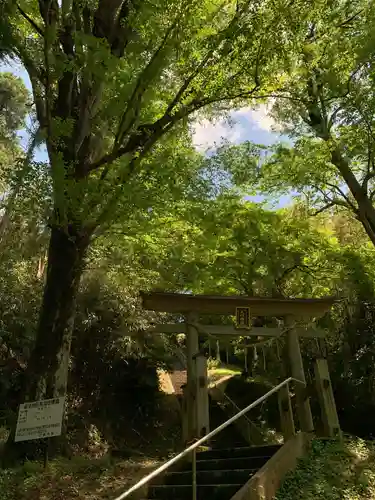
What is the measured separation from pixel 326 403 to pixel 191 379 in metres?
2.19

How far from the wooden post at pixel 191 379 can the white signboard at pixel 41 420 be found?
6.92 feet

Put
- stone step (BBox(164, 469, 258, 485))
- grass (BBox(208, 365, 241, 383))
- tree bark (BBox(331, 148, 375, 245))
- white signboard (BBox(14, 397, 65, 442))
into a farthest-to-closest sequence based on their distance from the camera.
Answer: grass (BBox(208, 365, 241, 383)) → tree bark (BBox(331, 148, 375, 245)) → white signboard (BBox(14, 397, 65, 442)) → stone step (BBox(164, 469, 258, 485))

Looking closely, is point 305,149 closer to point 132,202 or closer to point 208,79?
point 208,79

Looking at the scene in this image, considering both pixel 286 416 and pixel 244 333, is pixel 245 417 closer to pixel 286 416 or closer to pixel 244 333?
pixel 244 333

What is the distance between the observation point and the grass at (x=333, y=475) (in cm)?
510

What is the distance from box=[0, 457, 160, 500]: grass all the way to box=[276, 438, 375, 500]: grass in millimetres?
2003

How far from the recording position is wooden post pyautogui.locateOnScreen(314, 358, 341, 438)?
7.01 m

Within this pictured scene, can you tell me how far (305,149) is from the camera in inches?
421

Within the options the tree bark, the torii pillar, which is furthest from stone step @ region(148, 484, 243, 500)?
the tree bark

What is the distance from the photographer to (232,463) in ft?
18.0

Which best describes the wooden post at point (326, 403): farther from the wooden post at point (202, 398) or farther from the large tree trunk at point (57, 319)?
the large tree trunk at point (57, 319)

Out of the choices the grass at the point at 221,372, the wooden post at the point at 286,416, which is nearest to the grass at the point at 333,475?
the wooden post at the point at 286,416

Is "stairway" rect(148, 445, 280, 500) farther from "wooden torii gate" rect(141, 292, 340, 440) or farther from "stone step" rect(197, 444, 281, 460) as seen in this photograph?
"wooden torii gate" rect(141, 292, 340, 440)

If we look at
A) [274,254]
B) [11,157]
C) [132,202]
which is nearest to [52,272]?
[132,202]
